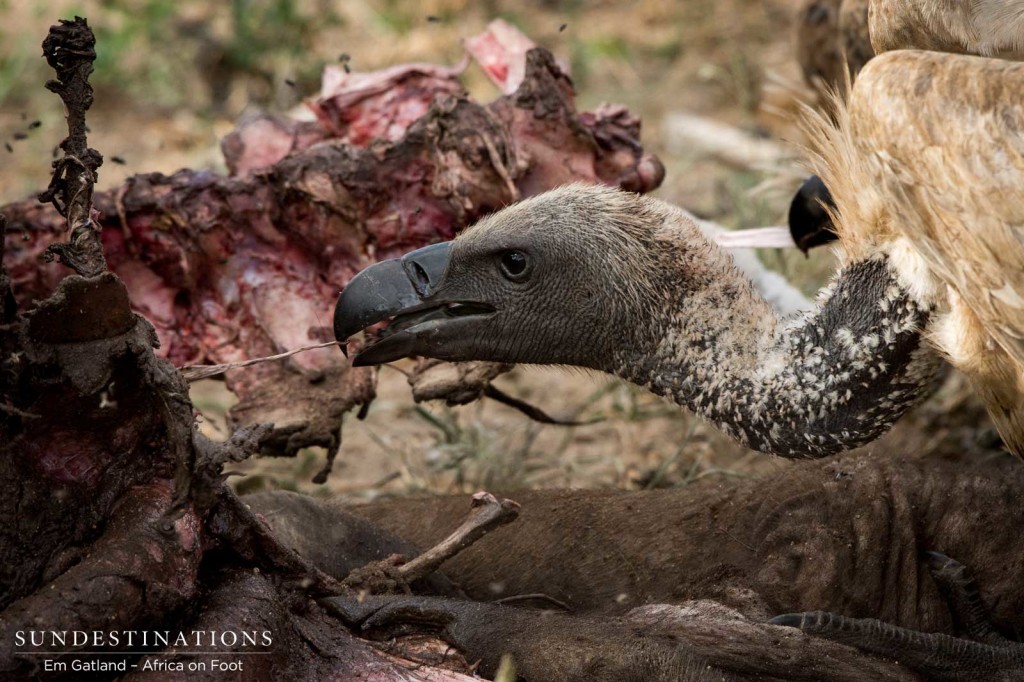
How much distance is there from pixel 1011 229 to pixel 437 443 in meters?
2.68

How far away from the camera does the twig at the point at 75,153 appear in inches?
89.9

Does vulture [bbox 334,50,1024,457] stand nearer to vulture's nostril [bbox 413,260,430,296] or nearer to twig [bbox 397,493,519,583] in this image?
vulture's nostril [bbox 413,260,430,296]

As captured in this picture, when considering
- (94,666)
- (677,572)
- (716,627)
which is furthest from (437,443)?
(94,666)

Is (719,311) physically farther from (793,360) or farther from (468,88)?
(468,88)

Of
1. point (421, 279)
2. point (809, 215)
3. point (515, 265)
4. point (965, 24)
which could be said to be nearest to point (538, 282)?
point (515, 265)

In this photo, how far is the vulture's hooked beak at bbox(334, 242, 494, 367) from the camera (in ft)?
10.1

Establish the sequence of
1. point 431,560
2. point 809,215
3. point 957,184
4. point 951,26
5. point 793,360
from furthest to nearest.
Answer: point 809,215
point 951,26
point 793,360
point 431,560
point 957,184

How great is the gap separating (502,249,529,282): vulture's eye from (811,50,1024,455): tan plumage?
0.87 m

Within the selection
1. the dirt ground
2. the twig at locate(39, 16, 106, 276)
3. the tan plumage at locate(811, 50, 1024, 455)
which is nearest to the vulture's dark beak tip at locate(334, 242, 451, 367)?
the twig at locate(39, 16, 106, 276)

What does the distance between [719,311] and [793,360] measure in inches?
8.9

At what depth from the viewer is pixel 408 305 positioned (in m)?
3.12

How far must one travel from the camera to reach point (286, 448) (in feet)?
11.1

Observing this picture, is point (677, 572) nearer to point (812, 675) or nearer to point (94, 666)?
point (812, 675)

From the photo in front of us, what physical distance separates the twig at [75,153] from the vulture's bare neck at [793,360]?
4.70ft
